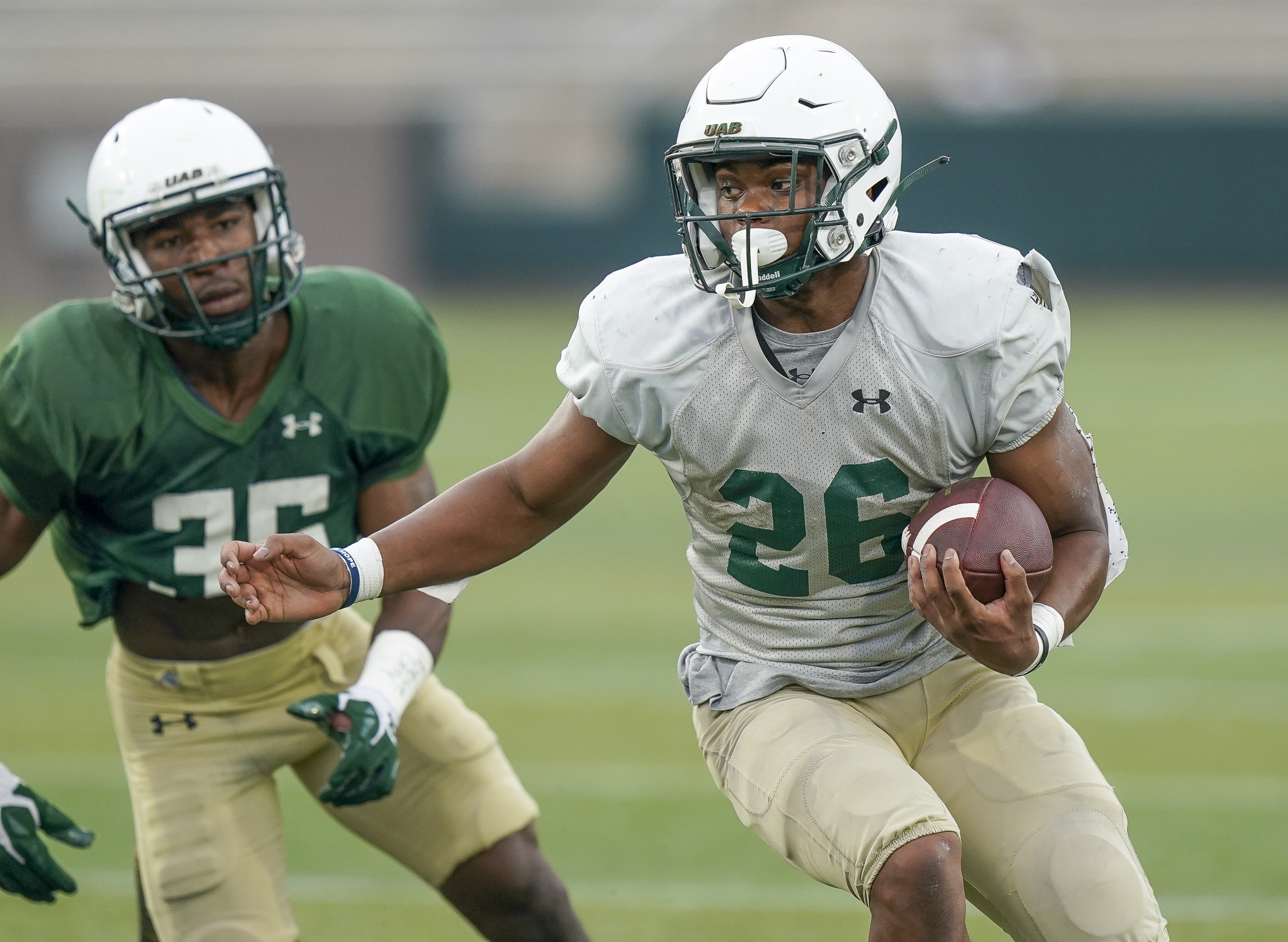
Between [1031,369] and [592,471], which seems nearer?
[1031,369]

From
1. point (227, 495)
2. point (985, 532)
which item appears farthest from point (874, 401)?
point (227, 495)

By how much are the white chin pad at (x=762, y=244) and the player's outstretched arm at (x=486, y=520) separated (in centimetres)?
41

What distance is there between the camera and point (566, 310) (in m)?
19.6

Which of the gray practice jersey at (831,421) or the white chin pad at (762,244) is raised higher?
the white chin pad at (762,244)

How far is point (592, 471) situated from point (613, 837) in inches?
86.4

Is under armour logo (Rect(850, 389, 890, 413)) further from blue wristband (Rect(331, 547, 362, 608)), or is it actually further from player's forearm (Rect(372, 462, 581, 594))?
blue wristband (Rect(331, 547, 362, 608))

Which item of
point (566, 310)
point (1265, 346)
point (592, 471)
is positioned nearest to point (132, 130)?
point (592, 471)

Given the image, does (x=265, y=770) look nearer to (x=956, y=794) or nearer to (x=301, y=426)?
(x=301, y=426)

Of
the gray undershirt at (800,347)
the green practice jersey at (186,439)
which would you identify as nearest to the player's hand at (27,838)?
the green practice jersey at (186,439)

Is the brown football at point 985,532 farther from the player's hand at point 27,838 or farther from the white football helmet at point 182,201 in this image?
the player's hand at point 27,838

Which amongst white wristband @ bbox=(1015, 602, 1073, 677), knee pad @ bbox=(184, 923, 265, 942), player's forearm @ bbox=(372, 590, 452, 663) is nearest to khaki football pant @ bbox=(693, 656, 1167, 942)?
white wristband @ bbox=(1015, 602, 1073, 677)

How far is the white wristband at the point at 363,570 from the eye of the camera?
9.80 feet

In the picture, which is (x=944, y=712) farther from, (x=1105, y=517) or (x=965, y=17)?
(x=965, y=17)

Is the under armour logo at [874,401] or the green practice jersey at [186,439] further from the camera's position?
the green practice jersey at [186,439]
